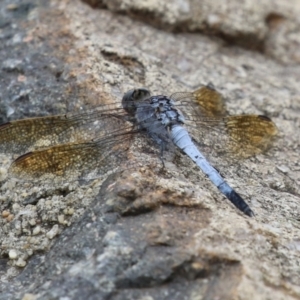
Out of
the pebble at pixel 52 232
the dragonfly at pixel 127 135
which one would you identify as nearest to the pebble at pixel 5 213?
the dragonfly at pixel 127 135

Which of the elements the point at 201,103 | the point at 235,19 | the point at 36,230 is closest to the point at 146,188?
the point at 36,230

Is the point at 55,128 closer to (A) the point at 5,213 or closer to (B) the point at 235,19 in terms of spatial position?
(A) the point at 5,213

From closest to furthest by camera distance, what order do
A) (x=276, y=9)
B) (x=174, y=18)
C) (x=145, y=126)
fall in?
(x=145, y=126), (x=174, y=18), (x=276, y=9)

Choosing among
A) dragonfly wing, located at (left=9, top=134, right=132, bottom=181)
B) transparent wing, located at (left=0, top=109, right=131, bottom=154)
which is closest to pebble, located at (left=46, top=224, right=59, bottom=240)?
dragonfly wing, located at (left=9, top=134, right=132, bottom=181)

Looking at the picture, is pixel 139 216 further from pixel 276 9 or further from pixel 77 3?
pixel 276 9


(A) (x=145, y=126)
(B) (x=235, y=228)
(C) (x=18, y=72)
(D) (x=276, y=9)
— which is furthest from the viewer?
(D) (x=276, y=9)

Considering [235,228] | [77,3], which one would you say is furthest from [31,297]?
[77,3]
